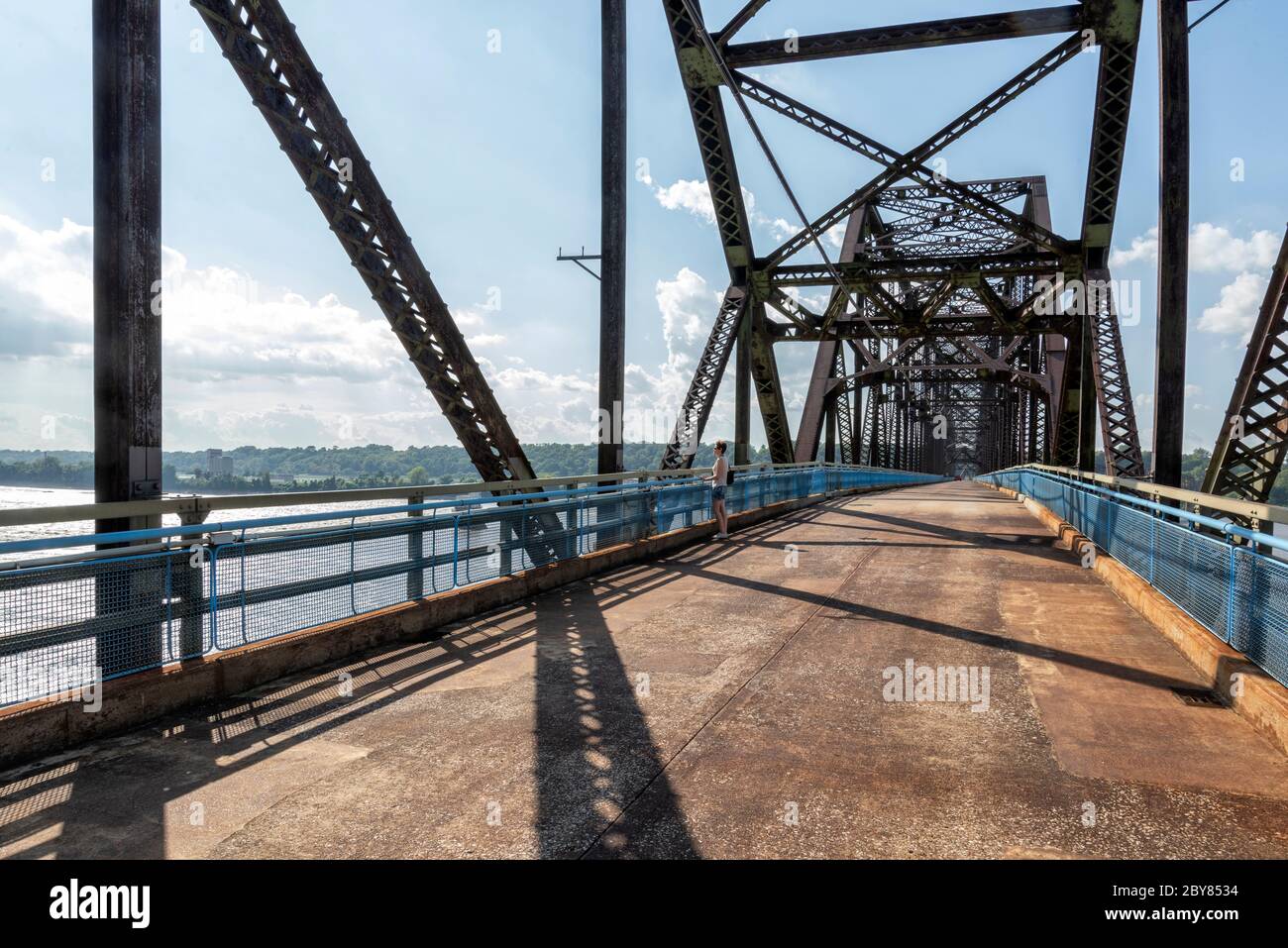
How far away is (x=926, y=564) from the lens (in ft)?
38.3

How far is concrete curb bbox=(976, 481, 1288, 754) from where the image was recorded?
464 centimetres

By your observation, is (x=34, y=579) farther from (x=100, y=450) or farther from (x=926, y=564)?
(x=926, y=564)

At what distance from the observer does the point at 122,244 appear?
5.48 meters

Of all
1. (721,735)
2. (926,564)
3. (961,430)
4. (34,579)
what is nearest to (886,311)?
(926,564)

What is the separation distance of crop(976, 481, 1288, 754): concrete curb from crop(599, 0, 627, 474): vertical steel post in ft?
23.2

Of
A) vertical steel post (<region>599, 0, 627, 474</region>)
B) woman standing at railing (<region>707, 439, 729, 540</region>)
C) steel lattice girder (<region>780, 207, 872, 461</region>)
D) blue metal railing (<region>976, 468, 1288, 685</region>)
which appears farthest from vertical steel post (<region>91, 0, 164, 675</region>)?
steel lattice girder (<region>780, 207, 872, 461</region>)

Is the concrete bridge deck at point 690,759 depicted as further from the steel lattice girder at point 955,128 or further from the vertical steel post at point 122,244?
the steel lattice girder at point 955,128

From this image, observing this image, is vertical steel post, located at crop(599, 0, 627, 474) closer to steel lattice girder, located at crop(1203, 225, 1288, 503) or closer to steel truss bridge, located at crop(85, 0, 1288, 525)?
steel truss bridge, located at crop(85, 0, 1288, 525)

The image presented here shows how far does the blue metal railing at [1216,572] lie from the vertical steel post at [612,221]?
7.01 meters

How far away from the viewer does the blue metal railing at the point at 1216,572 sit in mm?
5062

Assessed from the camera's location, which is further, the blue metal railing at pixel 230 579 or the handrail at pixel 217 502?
the blue metal railing at pixel 230 579

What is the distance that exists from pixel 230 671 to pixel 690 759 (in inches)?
132

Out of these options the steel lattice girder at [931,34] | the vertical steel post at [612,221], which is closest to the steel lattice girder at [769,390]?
the steel lattice girder at [931,34]
